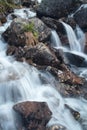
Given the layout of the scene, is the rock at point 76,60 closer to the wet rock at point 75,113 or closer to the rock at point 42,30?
the rock at point 42,30

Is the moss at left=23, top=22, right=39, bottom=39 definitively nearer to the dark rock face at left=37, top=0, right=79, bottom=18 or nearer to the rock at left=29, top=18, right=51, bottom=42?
the rock at left=29, top=18, right=51, bottom=42

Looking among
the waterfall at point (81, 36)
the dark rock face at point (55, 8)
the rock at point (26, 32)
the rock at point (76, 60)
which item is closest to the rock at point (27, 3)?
the dark rock face at point (55, 8)

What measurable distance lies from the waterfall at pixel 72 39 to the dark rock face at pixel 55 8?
1.49 metres

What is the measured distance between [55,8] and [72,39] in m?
2.46

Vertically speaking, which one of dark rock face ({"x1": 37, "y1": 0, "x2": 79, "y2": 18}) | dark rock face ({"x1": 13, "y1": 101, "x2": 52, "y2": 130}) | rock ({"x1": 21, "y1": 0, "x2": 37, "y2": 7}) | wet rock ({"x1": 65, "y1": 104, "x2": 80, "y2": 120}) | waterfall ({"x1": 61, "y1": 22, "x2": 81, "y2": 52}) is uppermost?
rock ({"x1": 21, "y1": 0, "x2": 37, "y2": 7})

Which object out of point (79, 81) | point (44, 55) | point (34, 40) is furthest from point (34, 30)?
point (79, 81)

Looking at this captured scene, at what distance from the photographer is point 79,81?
12156 mm

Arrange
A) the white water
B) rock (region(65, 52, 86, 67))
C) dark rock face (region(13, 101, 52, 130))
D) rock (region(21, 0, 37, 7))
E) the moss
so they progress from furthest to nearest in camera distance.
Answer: rock (region(21, 0, 37, 7)), the moss, rock (region(65, 52, 86, 67)), the white water, dark rock face (region(13, 101, 52, 130))

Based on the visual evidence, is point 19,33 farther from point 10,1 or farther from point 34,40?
point 10,1

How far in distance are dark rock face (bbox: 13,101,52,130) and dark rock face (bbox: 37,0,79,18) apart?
29.2 feet

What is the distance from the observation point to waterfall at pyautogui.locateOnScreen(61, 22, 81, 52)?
1558 centimetres

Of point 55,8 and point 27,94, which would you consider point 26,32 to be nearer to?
point 27,94

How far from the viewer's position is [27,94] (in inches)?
430

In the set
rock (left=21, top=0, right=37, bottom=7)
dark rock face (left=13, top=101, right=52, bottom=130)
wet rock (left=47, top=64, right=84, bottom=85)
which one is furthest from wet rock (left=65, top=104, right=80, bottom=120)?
rock (left=21, top=0, right=37, bottom=7)
